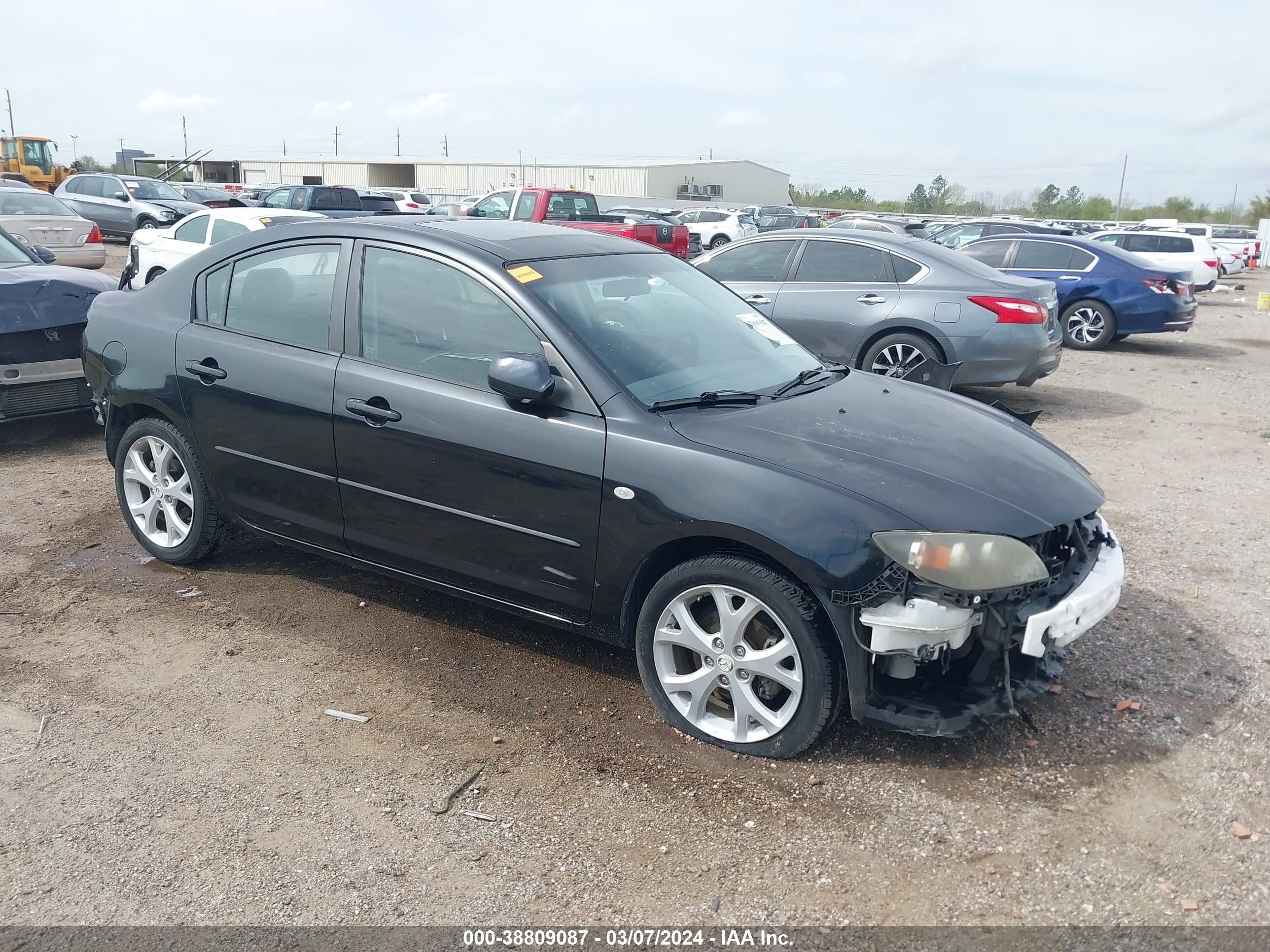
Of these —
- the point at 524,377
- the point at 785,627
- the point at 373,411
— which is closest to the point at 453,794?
the point at 785,627

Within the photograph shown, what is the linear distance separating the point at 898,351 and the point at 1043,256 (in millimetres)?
6268

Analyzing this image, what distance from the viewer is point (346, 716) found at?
381cm

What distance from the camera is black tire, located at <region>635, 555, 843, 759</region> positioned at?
3295mm

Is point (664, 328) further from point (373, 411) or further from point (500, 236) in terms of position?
point (373, 411)

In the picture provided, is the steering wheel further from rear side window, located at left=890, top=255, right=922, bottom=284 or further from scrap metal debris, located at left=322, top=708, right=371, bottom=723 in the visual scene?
rear side window, located at left=890, top=255, right=922, bottom=284

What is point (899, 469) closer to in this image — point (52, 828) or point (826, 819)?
point (826, 819)

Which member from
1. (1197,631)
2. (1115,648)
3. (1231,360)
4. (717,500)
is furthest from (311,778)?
(1231,360)

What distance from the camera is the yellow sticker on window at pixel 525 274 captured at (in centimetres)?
397

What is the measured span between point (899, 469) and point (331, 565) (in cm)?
315

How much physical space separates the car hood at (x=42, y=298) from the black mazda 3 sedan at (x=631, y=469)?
2480 mm

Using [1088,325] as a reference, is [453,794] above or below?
below

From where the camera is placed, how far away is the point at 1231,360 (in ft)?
44.7

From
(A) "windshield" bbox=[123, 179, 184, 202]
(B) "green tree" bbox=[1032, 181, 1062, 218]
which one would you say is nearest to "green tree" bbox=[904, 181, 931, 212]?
(B) "green tree" bbox=[1032, 181, 1062, 218]

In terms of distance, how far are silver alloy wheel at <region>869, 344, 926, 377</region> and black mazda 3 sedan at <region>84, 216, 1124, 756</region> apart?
4.27m
